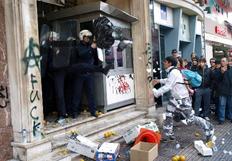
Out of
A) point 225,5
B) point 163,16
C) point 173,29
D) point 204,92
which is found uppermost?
point 225,5

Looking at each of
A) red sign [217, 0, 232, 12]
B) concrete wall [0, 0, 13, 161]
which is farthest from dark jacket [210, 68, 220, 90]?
red sign [217, 0, 232, 12]

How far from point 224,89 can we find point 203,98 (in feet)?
2.04

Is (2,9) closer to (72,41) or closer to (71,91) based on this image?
(72,41)

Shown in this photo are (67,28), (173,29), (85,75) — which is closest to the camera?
(85,75)

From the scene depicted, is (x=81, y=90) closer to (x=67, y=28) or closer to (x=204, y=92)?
(x=67, y=28)

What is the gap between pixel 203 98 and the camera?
32.2 ft

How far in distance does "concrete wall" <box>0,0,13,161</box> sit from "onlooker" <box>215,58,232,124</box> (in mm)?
5959

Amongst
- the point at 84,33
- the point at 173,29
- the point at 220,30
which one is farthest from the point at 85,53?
the point at 220,30

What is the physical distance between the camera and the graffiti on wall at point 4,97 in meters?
5.55

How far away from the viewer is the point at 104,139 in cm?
720

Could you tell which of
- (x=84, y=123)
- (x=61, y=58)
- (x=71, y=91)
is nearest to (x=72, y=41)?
(x=61, y=58)

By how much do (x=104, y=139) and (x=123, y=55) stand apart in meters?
3.09

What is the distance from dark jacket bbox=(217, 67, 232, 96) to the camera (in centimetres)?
948

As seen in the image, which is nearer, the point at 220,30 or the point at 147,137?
the point at 147,137
